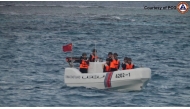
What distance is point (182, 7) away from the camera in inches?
881

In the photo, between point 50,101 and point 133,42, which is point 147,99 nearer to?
point 50,101

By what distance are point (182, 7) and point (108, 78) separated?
302cm

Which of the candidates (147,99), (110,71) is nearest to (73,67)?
(110,71)

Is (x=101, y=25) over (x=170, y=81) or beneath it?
over

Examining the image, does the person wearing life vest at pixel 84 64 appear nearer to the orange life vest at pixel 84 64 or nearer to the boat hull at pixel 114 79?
the orange life vest at pixel 84 64

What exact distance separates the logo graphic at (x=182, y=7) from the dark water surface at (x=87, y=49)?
0.14m

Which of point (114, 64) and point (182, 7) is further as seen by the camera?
point (182, 7)

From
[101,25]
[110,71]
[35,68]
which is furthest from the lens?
[101,25]

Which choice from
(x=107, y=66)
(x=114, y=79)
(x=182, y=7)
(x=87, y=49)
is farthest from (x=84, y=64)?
→ (x=182, y=7)

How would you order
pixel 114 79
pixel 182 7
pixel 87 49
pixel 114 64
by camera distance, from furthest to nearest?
1. pixel 87 49
2. pixel 182 7
3. pixel 114 64
4. pixel 114 79

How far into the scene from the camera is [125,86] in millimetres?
22000

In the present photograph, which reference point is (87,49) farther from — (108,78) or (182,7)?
(182,7)

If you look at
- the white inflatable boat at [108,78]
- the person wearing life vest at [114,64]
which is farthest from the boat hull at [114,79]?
the person wearing life vest at [114,64]

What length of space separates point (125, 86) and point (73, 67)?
69.4 inches
